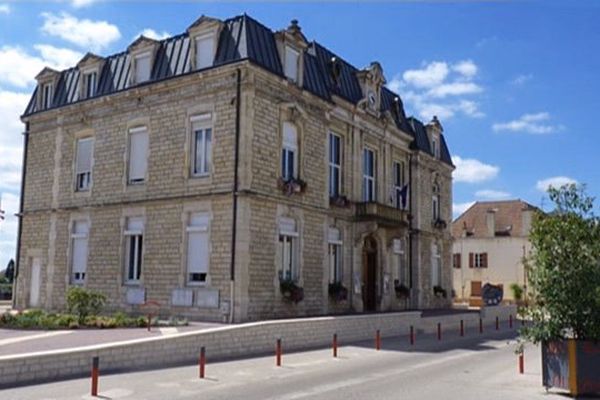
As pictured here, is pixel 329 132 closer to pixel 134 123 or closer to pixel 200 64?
pixel 200 64

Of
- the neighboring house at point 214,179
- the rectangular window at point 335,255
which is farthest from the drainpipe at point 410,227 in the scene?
the rectangular window at point 335,255

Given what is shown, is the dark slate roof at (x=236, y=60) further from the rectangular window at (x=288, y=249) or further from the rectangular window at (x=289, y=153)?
the rectangular window at (x=288, y=249)

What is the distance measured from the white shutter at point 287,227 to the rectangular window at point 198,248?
251 centimetres

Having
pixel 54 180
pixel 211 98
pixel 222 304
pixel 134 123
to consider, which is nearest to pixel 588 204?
pixel 222 304

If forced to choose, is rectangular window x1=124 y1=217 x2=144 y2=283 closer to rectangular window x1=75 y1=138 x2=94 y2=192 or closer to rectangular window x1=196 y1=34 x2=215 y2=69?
rectangular window x1=75 y1=138 x2=94 y2=192

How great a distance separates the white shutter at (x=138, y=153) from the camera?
22.4 m

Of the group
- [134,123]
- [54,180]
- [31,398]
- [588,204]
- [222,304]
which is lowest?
[31,398]

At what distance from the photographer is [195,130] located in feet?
69.3

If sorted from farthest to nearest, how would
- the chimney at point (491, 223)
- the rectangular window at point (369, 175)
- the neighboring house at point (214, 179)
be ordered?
the chimney at point (491, 223) < the rectangular window at point (369, 175) < the neighboring house at point (214, 179)

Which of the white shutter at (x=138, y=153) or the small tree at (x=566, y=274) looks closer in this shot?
the small tree at (x=566, y=274)

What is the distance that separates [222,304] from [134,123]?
26.0 ft

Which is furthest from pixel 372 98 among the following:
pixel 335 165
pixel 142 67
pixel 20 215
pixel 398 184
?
pixel 20 215

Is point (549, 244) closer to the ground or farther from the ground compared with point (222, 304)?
farther from the ground

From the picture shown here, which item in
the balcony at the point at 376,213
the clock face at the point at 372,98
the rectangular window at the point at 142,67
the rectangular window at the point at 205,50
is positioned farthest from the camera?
the clock face at the point at 372,98
